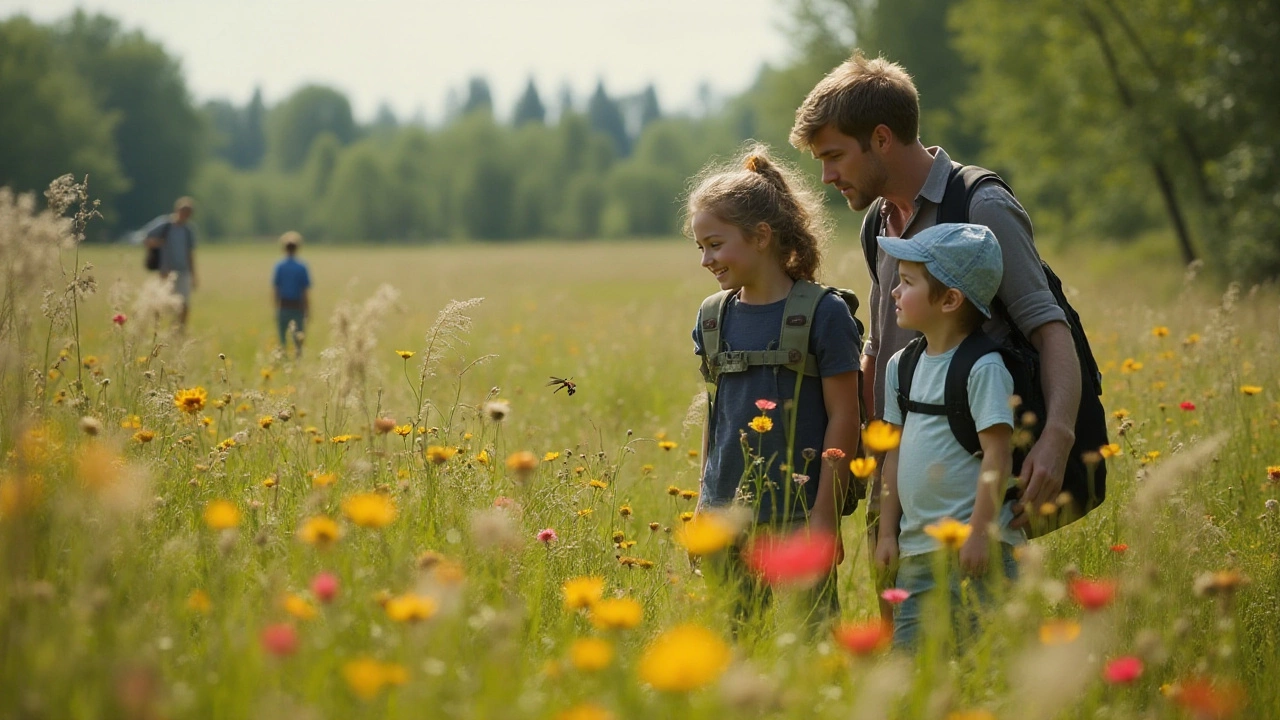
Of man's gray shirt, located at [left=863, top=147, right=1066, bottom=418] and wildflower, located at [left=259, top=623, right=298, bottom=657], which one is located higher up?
man's gray shirt, located at [left=863, top=147, right=1066, bottom=418]

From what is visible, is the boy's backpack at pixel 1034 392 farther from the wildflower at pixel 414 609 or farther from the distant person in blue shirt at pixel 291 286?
the distant person in blue shirt at pixel 291 286

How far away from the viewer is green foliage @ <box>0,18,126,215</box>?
4900 centimetres

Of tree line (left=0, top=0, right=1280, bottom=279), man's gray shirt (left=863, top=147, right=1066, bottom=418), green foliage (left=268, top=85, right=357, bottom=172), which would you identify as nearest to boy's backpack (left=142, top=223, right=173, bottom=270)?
tree line (left=0, top=0, right=1280, bottom=279)

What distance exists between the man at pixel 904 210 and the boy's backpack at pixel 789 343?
0.19m

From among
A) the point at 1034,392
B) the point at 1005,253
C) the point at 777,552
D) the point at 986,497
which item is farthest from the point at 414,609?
the point at 1005,253

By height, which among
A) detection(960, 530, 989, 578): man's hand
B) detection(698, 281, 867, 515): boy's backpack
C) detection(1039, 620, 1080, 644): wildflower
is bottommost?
detection(960, 530, 989, 578): man's hand

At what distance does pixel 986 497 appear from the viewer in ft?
9.35

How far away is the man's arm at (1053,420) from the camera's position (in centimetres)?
298

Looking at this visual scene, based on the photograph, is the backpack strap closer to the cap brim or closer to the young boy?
the young boy

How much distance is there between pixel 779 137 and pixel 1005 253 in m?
36.1

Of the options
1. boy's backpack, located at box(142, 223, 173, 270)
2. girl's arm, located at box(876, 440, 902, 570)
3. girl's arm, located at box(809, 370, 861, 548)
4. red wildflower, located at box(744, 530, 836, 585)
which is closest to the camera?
red wildflower, located at box(744, 530, 836, 585)

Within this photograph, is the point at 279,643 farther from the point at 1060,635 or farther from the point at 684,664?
the point at 1060,635

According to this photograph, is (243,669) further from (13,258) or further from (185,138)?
(185,138)

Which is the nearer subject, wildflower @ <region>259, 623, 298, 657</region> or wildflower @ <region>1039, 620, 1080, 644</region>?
wildflower @ <region>259, 623, 298, 657</region>
